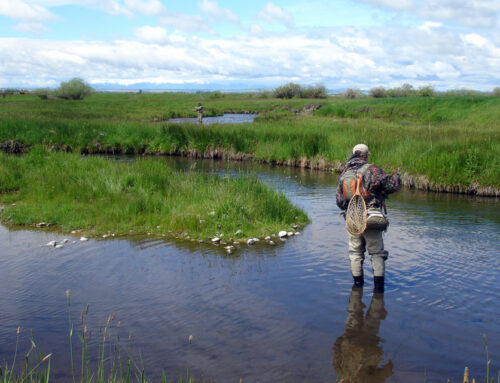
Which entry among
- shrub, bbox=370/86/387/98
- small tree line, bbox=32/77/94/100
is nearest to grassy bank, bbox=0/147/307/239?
shrub, bbox=370/86/387/98

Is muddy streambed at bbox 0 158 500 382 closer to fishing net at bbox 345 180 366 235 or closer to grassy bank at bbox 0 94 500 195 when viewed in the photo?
fishing net at bbox 345 180 366 235

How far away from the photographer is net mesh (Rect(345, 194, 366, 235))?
7414 millimetres

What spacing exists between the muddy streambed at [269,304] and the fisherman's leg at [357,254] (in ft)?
0.87

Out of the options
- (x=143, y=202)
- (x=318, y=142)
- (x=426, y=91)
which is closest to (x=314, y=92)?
(x=426, y=91)

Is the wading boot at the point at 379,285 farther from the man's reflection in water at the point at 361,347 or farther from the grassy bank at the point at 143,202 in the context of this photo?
the grassy bank at the point at 143,202

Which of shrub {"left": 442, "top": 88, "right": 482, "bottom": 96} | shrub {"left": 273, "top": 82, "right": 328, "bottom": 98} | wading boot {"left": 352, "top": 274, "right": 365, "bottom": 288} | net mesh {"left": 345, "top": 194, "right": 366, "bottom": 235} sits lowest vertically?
wading boot {"left": 352, "top": 274, "right": 365, "bottom": 288}

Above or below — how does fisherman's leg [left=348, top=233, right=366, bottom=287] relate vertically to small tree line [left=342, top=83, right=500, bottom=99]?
below

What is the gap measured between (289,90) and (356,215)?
80697 millimetres

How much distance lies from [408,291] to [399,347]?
6.57 ft

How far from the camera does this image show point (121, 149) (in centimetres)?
2911

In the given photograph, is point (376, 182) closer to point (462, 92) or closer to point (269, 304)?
point (269, 304)

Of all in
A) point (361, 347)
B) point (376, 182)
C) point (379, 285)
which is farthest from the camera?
point (379, 285)

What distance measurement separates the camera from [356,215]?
24.5 feet

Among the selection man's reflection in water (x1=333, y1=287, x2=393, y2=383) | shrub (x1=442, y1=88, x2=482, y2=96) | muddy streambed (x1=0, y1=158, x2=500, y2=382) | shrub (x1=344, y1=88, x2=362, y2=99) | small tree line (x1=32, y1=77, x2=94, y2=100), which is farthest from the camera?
small tree line (x1=32, y1=77, x2=94, y2=100)
